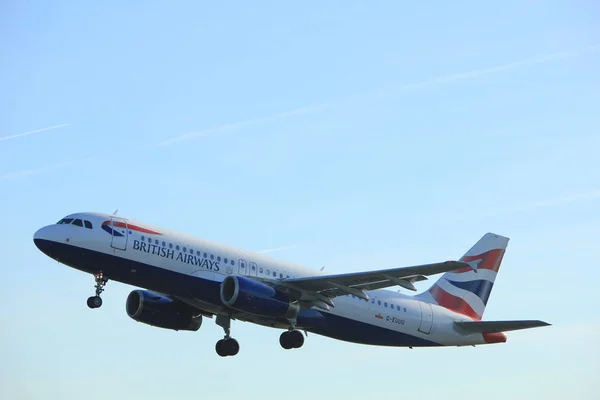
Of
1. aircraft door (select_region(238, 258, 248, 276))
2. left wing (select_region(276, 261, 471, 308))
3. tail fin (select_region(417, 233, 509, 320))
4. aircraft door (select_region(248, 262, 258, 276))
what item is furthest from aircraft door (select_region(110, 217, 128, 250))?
tail fin (select_region(417, 233, 509, 320))

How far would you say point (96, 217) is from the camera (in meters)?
42.0

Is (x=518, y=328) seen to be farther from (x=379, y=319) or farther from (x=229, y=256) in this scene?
(x=229, y=256)

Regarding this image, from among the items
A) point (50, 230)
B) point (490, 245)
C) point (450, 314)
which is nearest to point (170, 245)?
point (50, 230)

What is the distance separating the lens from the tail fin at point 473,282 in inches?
2010

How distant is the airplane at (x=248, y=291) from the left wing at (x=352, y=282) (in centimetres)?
4

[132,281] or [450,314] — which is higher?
[450,314]

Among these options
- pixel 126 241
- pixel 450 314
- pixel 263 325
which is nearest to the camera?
pixel 126 241

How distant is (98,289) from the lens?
42.0 meters

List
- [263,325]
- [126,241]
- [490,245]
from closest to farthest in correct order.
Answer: [126,241], [263,325], [490,245]

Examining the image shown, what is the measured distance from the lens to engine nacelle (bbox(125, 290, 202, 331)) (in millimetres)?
46500

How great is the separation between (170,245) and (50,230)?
485cm

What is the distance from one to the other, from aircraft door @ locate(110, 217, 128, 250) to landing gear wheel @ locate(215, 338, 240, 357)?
8.17 m

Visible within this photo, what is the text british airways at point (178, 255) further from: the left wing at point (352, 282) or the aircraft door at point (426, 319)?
the aircraft door at point (426, 319)

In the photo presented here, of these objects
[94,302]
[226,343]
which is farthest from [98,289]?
[226,343]
